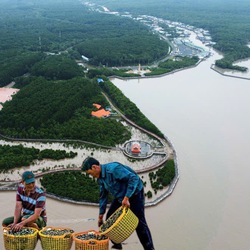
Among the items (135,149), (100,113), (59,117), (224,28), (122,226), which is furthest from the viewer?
(224,28)

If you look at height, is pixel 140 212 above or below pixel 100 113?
above

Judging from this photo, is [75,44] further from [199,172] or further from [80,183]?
[80,183]

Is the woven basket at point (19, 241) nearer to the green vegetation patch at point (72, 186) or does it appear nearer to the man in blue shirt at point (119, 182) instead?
the man in blue shirt at point (119, 182)

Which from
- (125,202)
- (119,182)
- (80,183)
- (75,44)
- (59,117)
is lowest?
(75,44)

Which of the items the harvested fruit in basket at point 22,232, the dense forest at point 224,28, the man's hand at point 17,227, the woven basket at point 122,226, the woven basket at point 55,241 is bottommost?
the dense forest at point 224,28

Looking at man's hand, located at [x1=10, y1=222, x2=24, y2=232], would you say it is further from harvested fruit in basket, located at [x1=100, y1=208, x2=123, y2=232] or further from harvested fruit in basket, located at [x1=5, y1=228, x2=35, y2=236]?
harvested fruit in basket, located at [x1=100, y1=208, x2=123, y2=232]

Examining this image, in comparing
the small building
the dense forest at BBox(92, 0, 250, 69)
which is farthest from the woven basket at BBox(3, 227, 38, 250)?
the dense forest at BBox(92, 0, 250, 69)

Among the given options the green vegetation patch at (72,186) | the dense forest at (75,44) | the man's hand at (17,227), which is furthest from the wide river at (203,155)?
the dense forest at (75,44)

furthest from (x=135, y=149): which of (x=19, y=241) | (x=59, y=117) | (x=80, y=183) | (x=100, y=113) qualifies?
(x=19, y=241)
